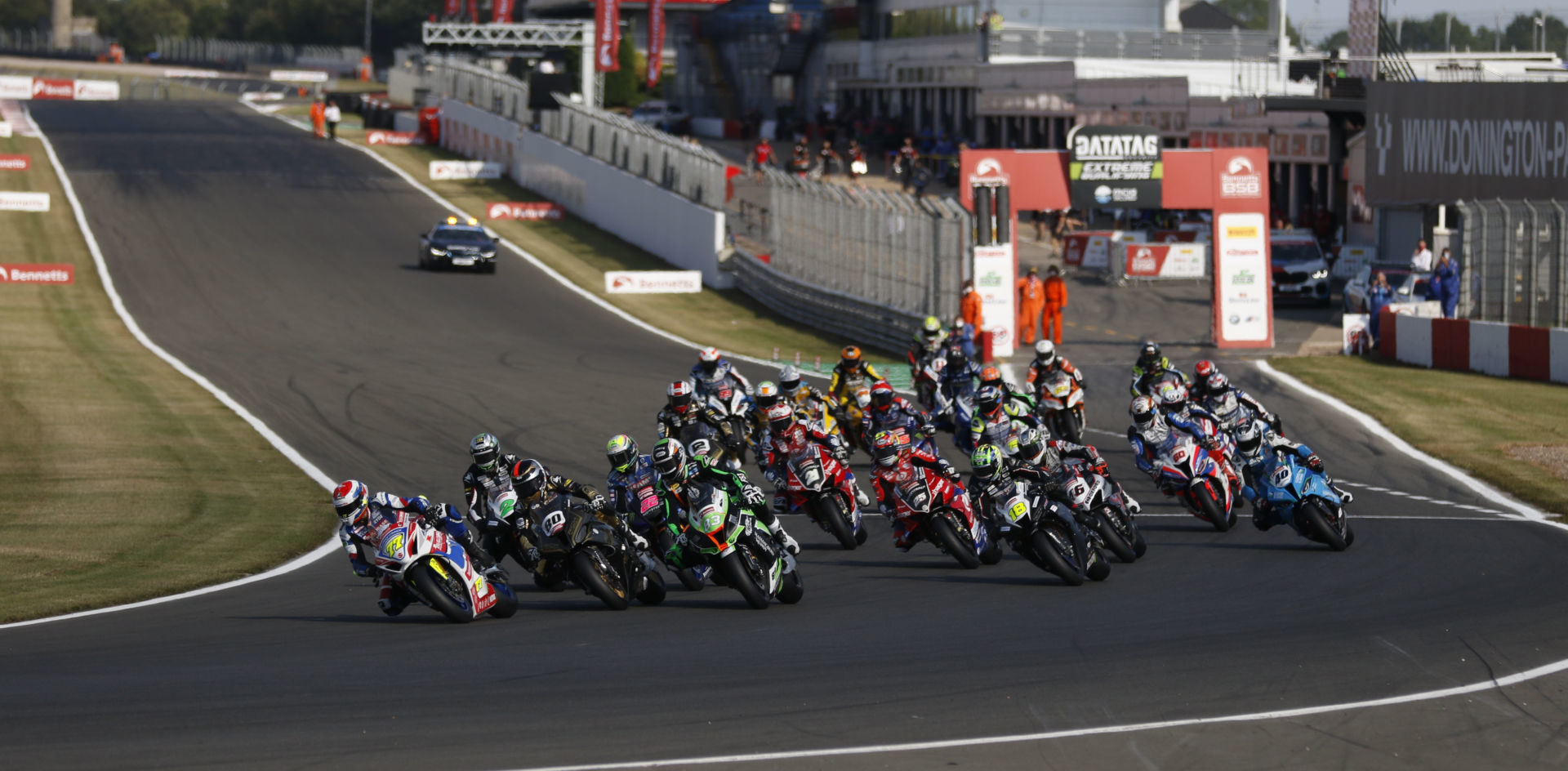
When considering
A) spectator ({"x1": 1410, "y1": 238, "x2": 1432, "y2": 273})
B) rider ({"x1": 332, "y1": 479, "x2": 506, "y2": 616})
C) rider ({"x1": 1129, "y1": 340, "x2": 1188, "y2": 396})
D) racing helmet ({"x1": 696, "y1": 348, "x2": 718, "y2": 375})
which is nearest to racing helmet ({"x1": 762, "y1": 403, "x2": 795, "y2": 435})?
rider ({"x1": 332, "y1": 479, "x2": 506, "y2": 616})

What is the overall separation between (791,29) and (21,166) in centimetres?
4109

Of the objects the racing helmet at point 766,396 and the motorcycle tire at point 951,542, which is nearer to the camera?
the motorcycle tire at point 951,542

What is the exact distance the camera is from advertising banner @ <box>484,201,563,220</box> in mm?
55438

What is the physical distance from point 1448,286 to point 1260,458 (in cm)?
1688

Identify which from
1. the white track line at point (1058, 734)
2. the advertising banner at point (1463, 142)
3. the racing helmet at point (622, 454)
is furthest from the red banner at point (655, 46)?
the white track line at point (1058, 734)

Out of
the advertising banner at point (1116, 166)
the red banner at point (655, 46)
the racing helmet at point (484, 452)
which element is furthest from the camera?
the red banner at point (655, 46)

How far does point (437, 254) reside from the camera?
4566 cm

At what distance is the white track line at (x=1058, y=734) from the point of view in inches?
363

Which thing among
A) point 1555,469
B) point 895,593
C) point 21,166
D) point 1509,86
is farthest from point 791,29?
point 895,593

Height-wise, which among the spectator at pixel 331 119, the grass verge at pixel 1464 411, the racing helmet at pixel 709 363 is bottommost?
the grass verge at pixel 1464 411

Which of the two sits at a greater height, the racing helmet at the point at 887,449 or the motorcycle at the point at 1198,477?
the racing helmet at the point at 887,449

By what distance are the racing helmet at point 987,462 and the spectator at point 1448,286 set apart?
19.0 m

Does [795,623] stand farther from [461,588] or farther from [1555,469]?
[1555,469]

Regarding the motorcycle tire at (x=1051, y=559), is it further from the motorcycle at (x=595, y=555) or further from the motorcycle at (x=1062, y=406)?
the motorcycle at (x=1062, y=406)
